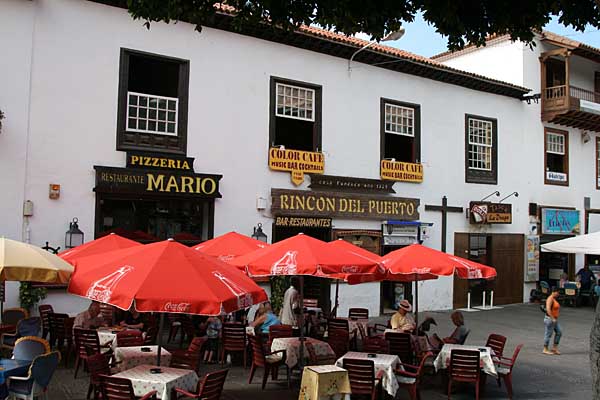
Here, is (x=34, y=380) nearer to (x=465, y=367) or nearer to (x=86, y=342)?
(x=86, y=342)

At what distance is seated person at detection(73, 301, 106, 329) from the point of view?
10055mm

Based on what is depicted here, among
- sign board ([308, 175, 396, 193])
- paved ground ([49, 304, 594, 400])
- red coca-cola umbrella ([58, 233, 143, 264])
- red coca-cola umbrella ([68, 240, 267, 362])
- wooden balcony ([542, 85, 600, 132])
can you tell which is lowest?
paved ground ([49, 304, 594, 400])

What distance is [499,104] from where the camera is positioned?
21.3m

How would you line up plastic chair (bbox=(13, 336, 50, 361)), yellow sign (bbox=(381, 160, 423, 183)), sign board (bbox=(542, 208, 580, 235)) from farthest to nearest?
1. sign board (bbox=(542, 208, 580, 235))
2. yellow sign (bbox=(381, 160, 423, 183))
3. plastic chair (bbox=(13, 336, 50, 361))

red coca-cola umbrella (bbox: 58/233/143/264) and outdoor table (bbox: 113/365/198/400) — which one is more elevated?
red coca-cola umbrella (bbox: 58/233/143/264)

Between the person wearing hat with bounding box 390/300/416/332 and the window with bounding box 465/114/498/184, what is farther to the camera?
the window with bounding box 465/114/498/184

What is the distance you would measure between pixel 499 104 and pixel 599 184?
7038 millimetres

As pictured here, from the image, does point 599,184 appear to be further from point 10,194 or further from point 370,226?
point 10,194

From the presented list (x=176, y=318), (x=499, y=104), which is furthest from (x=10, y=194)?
(x=499, y=104)

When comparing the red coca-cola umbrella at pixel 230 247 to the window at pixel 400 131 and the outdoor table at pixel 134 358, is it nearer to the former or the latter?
the outdoor table at pixel 134 358

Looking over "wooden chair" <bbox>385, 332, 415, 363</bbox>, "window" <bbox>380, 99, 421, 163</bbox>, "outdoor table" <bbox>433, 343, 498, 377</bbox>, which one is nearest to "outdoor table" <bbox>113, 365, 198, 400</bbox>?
"wooden chair" <bbox>385, 332, 415, 363</bbox>

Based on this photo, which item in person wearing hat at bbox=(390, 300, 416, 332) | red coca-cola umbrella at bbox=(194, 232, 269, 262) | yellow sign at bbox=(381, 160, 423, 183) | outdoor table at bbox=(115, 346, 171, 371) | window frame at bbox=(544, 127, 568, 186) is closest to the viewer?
outdoor table at bbox=(115, 346, 171, 371)

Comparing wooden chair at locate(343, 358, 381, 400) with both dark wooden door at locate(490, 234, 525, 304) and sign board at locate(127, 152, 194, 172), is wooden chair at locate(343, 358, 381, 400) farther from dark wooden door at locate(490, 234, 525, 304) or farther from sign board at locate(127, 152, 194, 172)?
dark wooden door at locate(490, 234, 525, 304)

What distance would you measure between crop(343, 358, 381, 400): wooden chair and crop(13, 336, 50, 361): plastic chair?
408cm
